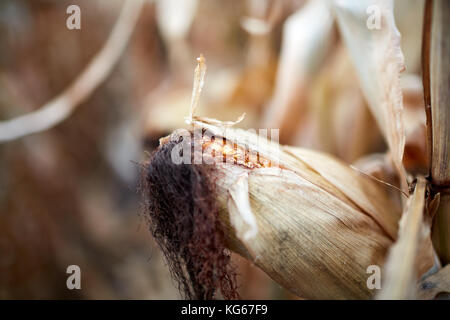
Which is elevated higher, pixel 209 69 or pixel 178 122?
pixel 209 69

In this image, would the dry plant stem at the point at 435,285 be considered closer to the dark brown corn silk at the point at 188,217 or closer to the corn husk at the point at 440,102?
the corn husk at the point at 440,102

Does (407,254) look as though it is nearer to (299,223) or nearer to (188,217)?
(299,223)

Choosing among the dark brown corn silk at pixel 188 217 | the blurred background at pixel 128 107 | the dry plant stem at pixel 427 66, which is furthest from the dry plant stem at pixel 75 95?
the dry plant stem at pixel 427 66

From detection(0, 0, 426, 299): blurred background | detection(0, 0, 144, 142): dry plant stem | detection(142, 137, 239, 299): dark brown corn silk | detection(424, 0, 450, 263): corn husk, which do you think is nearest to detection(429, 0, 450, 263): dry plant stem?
detection(424, 0, 450, 263): corn husk

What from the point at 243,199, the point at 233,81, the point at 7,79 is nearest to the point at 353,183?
the point at 243,199

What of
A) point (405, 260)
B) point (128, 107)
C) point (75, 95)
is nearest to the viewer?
point (405, 260)

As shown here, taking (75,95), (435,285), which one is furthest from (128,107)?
(435,285)

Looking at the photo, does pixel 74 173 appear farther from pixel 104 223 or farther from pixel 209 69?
pixel 209 69
